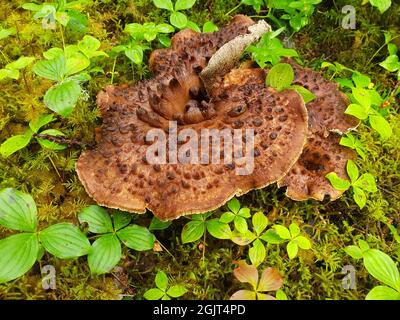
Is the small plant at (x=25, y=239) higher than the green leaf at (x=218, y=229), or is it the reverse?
the small plant at (x=25, y=239)

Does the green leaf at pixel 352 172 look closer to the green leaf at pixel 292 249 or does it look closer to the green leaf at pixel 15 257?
the green leaf at pixel 292 249

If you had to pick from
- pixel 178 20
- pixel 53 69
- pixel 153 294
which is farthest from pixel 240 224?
pixel 178 20

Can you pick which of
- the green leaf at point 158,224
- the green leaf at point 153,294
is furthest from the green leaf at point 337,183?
the green leaf at point 153,294

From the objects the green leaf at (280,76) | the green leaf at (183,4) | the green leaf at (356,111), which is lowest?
the green leaf at (356,111)

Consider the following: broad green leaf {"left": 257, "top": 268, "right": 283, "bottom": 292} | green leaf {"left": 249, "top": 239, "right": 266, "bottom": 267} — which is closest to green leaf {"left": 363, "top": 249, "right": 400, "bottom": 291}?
broad green leaf {"left": 257, "top": 268, "right": 283, "bottom": 292}

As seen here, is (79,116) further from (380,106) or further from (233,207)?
(380,106)
